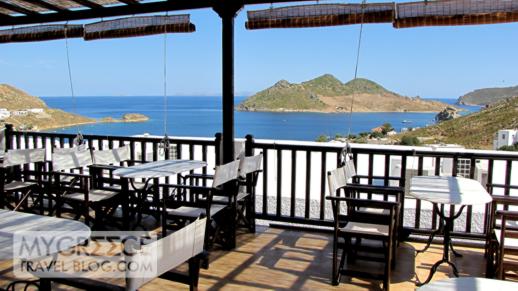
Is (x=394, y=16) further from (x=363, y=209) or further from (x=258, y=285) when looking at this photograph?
(x=258, y=285)

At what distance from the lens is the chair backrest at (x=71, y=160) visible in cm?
425

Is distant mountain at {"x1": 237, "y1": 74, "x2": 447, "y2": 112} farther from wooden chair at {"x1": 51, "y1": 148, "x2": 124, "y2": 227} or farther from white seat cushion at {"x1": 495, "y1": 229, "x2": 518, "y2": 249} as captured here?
white seat cushion at {"x1": 495, "y1": 229, "x2": 518, "y2": 249}

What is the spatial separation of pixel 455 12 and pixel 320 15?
4.05ft

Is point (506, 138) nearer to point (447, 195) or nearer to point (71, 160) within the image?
point (447, 195)

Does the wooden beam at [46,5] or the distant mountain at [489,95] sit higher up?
the wooden beam at [46,5]

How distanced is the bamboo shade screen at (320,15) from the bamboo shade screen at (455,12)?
14 centimetres

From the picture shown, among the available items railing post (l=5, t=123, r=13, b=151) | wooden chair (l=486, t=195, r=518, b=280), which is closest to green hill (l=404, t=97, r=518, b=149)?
wooden chair (l=486, t=195, r=518, b=280)

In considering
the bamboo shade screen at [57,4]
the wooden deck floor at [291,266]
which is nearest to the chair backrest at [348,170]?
the wooden deck floor at [291,266]

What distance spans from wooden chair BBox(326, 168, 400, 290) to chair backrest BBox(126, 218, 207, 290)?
4.92ft

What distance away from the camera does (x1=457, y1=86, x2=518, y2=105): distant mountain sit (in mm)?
11961

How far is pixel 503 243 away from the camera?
275 cm

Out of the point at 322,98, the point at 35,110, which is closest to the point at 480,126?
the point at 322,98

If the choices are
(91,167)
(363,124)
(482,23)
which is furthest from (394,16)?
(363,124)

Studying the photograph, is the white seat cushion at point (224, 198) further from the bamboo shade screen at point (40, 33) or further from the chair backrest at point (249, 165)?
the bamboo shade screen at point (40, 33)
